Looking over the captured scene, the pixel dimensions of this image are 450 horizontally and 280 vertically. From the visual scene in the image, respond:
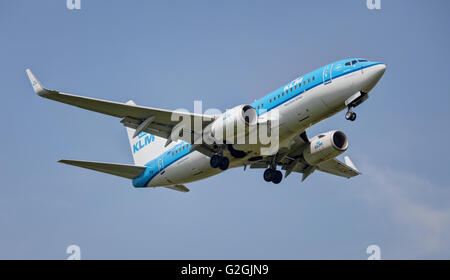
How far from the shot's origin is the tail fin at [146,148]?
131ft

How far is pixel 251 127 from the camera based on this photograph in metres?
31.9

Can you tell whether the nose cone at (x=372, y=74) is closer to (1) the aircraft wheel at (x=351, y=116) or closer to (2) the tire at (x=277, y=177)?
(1) the aircraft wheel at (x=351, y=116)

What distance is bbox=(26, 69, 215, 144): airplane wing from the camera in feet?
98.5

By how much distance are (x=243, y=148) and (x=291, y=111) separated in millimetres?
3791

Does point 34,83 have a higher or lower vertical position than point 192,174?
higher

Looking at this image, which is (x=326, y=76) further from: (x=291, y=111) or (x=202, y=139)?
(x=202, y=139)

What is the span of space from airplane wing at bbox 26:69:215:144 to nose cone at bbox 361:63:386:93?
8.50 meters

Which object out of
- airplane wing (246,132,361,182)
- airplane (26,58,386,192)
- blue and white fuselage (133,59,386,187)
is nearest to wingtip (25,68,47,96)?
airplane (26,58,386,192)

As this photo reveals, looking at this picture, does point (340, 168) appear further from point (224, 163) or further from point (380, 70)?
point (380, 70)

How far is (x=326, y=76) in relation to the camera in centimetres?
3123

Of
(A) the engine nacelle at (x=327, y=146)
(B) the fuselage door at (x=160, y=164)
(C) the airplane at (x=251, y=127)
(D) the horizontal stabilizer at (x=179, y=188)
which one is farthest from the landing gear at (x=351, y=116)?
(D) the horizontal stabilizer at (x=179, y=188)

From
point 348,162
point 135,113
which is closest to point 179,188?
point 135,113

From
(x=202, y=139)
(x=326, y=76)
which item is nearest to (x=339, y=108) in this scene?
(x=326, y=76)

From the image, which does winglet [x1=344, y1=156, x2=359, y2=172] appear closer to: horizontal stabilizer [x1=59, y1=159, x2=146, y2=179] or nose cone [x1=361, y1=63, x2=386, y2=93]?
nose cone [x1=361, y1=63, x2=386, y2=93]
